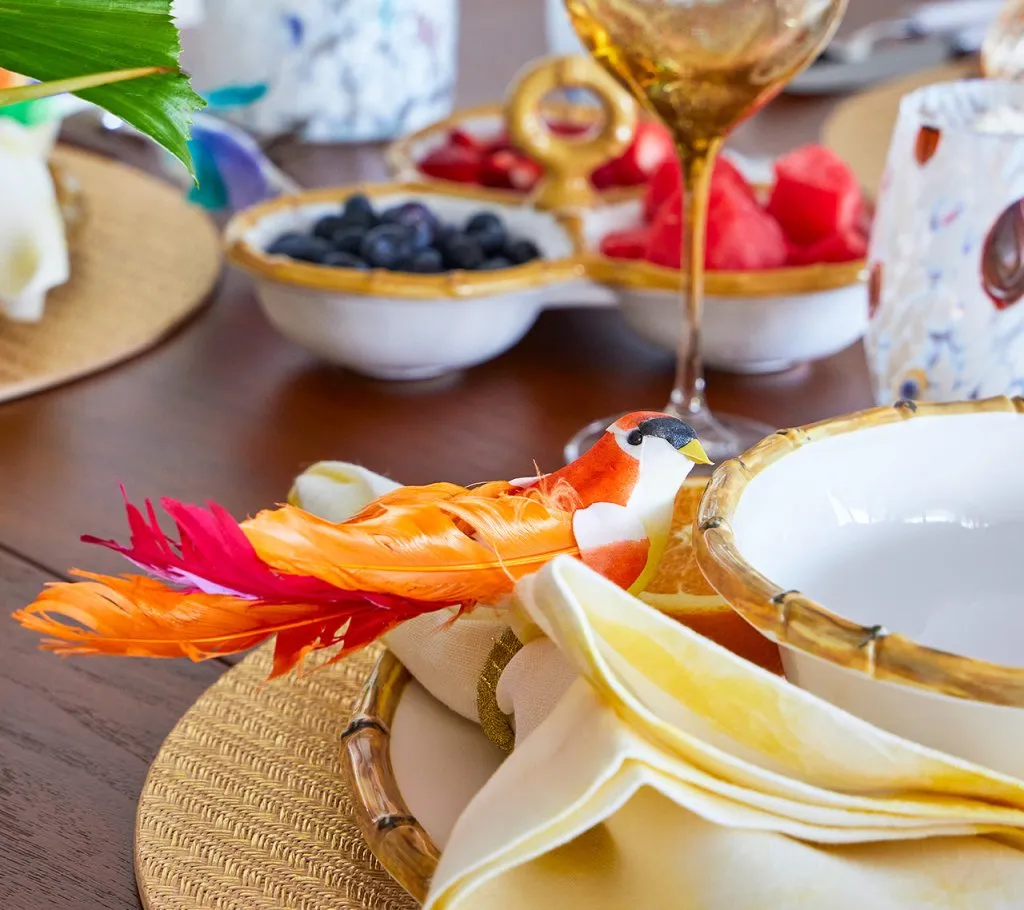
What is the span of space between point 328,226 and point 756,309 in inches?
7.9

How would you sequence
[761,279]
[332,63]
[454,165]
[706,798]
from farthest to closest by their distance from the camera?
[332,63]
[454,165]
[761,279]
[706,798]

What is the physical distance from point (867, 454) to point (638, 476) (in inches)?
2.1

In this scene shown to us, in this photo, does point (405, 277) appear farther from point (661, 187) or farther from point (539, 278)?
point (661, 187)

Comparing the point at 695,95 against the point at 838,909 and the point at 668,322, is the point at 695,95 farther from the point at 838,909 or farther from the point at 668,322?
the point at 838,909

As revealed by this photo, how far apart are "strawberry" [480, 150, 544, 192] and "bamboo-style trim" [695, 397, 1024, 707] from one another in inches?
19.3

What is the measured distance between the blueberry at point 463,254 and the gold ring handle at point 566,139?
66 mm

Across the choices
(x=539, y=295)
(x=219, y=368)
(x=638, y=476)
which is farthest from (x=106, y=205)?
(x=638, y=476)

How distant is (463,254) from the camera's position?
57cm

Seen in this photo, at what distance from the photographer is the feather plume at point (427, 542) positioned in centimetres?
23

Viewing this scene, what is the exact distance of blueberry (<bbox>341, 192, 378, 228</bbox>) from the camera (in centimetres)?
60

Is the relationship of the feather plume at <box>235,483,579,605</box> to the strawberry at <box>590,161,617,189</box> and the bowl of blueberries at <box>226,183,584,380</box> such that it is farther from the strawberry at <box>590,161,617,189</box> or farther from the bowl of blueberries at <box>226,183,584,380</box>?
the strawberry at <box>590,161,617,189</box>

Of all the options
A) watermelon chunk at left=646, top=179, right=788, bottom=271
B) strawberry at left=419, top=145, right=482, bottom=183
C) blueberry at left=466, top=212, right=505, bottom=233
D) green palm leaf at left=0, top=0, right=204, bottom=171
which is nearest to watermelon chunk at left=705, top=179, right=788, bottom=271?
watermelon chunk at left=646, top=179, right=788, bottom=271

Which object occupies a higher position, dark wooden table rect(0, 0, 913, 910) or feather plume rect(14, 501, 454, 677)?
feather plume rect(14, 501, 454, 677)

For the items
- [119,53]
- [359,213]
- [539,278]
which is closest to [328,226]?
[359,213]
